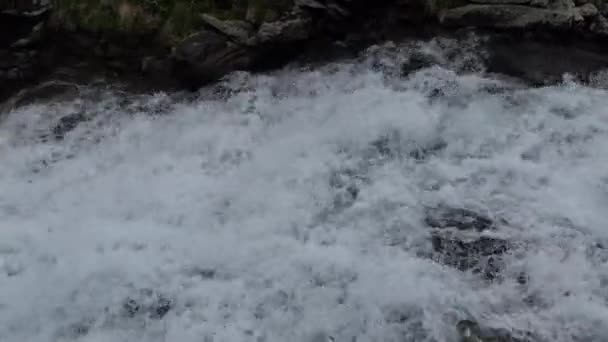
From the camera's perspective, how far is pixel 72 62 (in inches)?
452

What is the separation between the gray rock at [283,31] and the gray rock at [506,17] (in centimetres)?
A: 206

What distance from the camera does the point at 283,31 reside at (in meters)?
11.1

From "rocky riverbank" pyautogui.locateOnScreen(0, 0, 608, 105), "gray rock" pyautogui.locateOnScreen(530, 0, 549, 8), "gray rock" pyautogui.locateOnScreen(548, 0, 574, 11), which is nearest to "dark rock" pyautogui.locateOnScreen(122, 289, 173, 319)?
"rocky riverbank" pyautogui.locateOnScreen(0, 0, 608, 105)

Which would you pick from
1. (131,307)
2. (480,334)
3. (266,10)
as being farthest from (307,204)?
(266,10)

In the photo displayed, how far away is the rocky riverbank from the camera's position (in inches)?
424

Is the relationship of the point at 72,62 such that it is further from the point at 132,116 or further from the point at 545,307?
the point at 545,307

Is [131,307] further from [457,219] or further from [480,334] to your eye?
[457,219]

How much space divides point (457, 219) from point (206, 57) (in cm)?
477

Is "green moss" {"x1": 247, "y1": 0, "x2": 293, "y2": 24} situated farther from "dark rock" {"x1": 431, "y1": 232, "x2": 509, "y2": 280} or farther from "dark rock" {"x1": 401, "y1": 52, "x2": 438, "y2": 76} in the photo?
"dark rock" {"x1": 431, "y1": 232, "x2": 509, "y2": 280}

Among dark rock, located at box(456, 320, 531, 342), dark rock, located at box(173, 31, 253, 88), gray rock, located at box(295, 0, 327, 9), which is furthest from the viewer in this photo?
gray rock, located at box(295, 0, 327, 9)

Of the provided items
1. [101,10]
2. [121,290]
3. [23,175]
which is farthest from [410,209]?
[101,10]

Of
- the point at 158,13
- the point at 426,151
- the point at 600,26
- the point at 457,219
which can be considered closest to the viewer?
the point at 457,219

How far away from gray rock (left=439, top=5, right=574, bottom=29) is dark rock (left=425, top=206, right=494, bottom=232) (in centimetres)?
380

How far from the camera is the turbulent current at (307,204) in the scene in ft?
23.9
